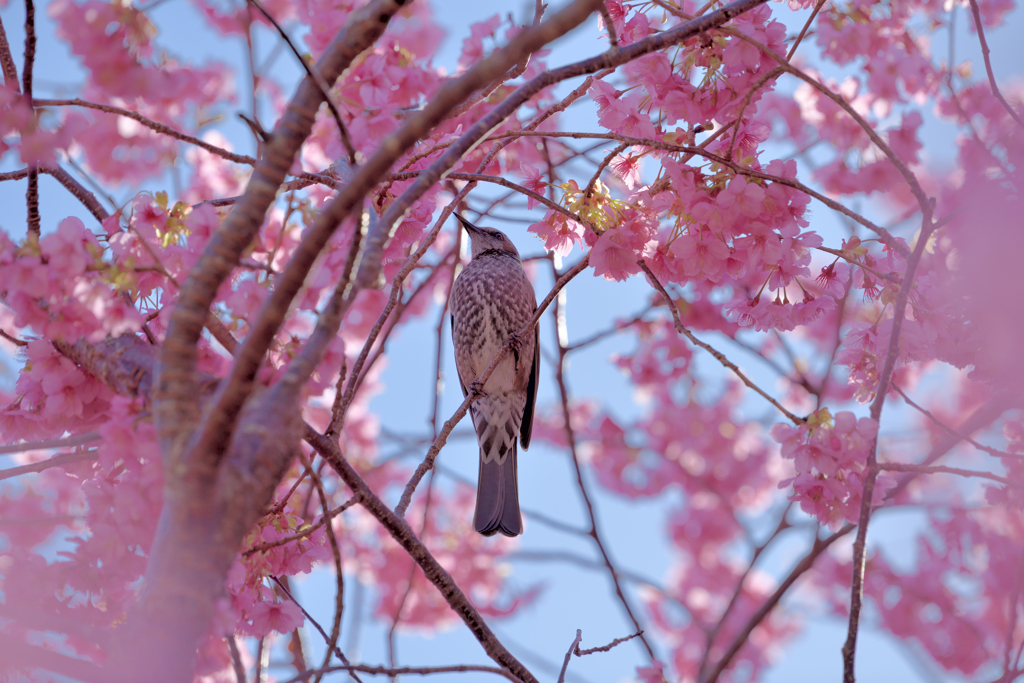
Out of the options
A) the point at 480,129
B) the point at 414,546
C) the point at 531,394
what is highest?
the point at 531,394

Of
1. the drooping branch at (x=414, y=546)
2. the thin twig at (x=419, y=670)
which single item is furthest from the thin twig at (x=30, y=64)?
the thin twig at (x=419, y=670)

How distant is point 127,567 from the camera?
1699mm

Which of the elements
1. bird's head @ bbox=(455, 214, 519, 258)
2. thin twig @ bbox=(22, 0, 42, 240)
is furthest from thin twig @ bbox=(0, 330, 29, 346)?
bird's head @ bbox=(455, 214, 519, 258)

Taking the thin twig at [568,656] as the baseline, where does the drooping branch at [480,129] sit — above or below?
above

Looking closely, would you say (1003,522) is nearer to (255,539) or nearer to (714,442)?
(714,442)

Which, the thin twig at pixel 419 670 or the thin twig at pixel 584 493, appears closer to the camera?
the thin twig at pixel 419 670

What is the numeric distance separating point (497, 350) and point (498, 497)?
0.89 m

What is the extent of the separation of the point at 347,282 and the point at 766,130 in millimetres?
1571

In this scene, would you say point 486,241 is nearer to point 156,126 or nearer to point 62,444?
point 156,126

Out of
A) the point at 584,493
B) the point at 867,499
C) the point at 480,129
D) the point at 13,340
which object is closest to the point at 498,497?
the point at 584,493

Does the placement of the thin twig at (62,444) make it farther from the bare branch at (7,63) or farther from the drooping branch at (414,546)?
the bare branch at (7,63)

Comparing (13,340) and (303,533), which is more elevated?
(13,340)

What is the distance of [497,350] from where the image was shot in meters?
4.27

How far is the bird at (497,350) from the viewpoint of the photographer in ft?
13.8
